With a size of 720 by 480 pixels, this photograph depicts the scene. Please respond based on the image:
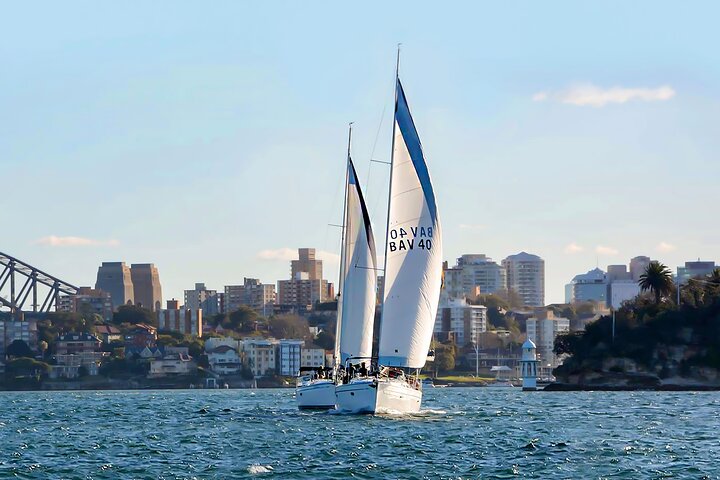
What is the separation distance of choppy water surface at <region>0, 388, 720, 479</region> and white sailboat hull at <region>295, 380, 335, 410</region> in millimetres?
1521

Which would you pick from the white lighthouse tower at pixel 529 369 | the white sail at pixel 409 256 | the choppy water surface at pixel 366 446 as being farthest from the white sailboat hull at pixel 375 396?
the white lighthouse tower at pixel 529 369

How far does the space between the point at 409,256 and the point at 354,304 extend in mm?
10761

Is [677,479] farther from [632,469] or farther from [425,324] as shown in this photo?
[425,324]

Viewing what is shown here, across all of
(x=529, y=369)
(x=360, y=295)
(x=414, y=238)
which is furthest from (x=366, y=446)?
(x=529, y=369)

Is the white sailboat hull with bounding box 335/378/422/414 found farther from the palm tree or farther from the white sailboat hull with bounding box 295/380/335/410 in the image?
the palm tree

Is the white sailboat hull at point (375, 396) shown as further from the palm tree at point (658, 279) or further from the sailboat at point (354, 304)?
the palm tree at point (658, 279)

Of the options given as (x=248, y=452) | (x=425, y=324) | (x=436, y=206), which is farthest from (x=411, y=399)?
(x=248, y=452)

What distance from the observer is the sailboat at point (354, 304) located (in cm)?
8556

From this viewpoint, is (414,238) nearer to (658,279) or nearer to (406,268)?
(406,268)

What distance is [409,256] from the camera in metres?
75.8

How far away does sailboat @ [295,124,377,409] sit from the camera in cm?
8556

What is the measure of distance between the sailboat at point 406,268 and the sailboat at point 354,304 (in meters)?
7.74

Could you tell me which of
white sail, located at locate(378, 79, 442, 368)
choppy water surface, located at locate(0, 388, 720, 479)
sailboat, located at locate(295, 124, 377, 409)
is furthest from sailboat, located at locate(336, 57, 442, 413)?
sailboat, located at locate(295, 124, 377, 409)

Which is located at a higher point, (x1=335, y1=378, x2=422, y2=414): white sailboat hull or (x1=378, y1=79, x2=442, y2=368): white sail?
(x1=378, y1=79, x2=442, y2=368): white sail
